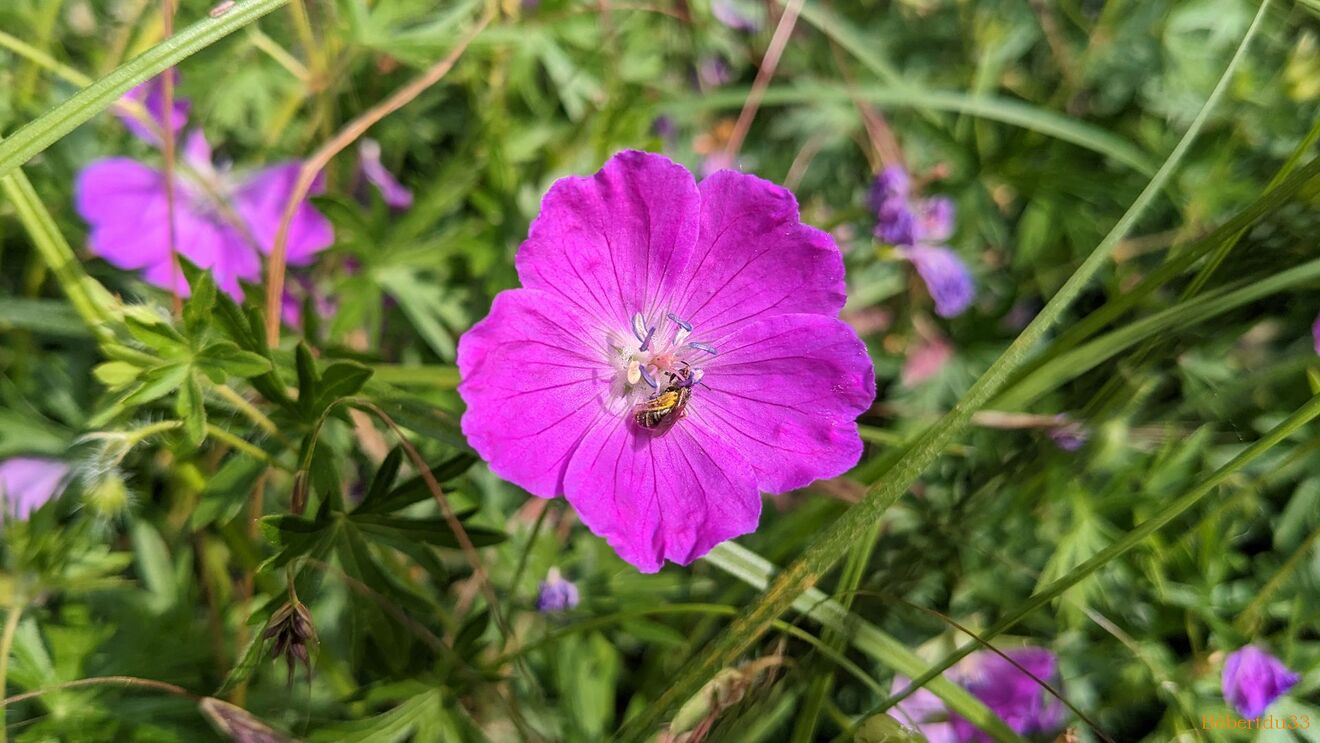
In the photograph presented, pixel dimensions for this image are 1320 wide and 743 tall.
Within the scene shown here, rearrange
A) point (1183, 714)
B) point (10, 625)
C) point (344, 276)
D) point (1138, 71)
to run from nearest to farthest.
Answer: point (10, 625), point (1183, 714), point (344, 276), point (1138, 71)

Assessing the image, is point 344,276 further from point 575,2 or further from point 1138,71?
point 1138,71

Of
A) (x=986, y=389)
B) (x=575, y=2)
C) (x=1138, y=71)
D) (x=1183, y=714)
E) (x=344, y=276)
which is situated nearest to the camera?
(x=986, y=389)

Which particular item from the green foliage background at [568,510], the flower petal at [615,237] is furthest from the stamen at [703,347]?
the green foliage background at [568,510]

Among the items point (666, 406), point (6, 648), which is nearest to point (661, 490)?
point (666, 406)

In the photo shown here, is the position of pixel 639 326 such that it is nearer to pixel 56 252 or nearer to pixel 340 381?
pixel 340 381

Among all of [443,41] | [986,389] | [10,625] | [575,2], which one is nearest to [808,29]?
[575,2]
